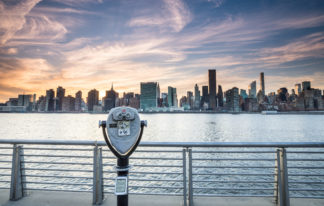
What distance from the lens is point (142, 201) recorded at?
11.0ft

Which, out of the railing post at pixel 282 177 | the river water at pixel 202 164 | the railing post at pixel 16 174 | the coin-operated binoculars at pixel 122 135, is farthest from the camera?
the river water at pixel 202 164

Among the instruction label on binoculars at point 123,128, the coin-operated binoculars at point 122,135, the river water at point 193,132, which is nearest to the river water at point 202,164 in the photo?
the river water at point 193,132

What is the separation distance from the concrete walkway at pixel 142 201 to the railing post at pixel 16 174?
0.11 meters

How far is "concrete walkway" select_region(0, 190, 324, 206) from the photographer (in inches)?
128

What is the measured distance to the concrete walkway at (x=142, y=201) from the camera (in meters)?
3.26

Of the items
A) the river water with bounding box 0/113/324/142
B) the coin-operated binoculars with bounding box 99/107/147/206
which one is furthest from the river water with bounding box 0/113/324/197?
the coin-operated binoculars with bounding box 99/107/147/206

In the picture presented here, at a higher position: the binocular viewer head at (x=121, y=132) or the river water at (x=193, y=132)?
the binocular viewer head at (x=121, y=132)

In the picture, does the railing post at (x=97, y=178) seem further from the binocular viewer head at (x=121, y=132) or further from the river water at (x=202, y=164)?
the binocular viewer head at (x=121, y=132)

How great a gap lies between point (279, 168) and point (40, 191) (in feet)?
14.1

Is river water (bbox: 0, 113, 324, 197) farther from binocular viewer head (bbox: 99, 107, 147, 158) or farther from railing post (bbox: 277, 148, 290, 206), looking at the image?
binocular viewer head (bbox: 99, 107, 147, 158)

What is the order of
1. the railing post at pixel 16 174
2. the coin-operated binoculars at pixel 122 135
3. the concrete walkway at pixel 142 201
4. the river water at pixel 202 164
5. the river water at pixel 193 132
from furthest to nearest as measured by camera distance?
the river water at pixel 193 132 < the river water at pixel 202 164 < the railing post at pixel 16 174 < the concrete walkway at pixel 142 201 < the coin-operated binoculars at pixel 122 135

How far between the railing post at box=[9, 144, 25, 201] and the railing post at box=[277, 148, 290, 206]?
14.3 feet

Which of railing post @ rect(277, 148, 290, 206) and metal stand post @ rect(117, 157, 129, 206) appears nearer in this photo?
metal stand post @ rect(117, 157, 129, 206)

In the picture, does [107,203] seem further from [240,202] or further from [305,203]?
[305,203]
